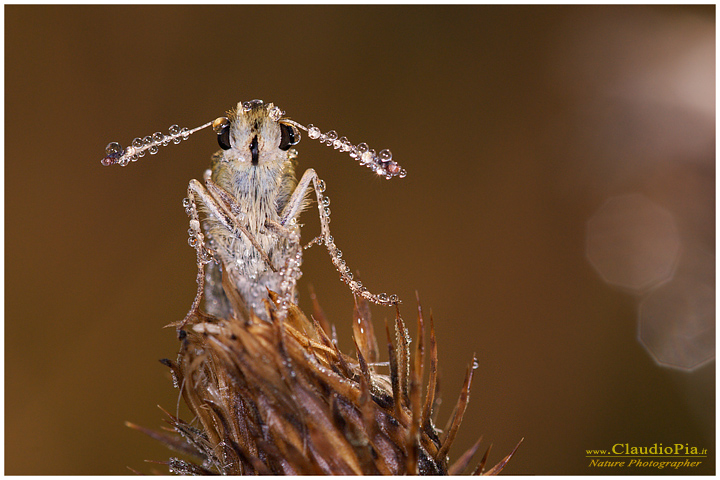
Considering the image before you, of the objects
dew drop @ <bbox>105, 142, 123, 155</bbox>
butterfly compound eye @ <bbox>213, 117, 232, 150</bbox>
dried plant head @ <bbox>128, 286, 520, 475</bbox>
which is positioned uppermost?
butterfly compound eye @ <bbox>213, 117, 232, 150</bbox>

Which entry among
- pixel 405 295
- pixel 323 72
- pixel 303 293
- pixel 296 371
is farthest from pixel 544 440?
pixel 323 72

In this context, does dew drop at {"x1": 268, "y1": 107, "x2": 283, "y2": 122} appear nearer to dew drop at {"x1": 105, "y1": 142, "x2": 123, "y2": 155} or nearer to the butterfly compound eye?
the butterfly compound eye

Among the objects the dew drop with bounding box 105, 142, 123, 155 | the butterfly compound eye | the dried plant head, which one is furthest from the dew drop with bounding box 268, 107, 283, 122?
the dried plant head

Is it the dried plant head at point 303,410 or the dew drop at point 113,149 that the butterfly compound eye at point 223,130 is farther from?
the dried plant head at point 303,410

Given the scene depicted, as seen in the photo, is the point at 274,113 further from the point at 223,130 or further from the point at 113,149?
the point at 113,149

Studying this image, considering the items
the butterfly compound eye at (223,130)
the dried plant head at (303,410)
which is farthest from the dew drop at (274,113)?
the dried plant head at (303,410)

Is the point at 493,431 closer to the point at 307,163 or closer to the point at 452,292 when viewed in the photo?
the point at 452,292

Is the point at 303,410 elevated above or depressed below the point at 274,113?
below

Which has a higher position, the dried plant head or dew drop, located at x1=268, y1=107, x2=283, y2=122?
dew drop, located at x1=268, y1=107, x2=283, y2=122

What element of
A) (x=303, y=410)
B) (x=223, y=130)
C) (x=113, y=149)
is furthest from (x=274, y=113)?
(x=303, y=410)
